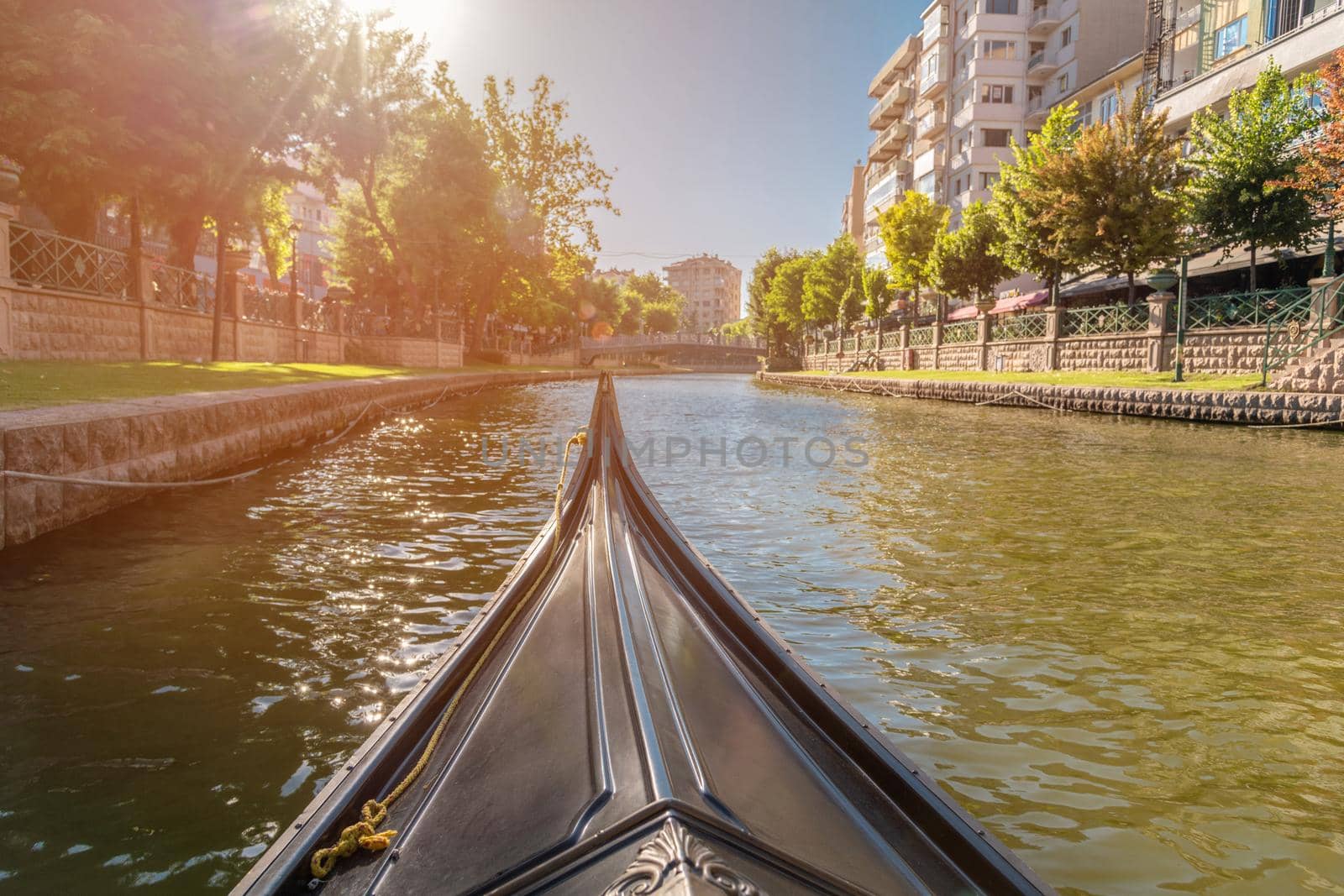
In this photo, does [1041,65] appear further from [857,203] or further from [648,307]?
[648,307]

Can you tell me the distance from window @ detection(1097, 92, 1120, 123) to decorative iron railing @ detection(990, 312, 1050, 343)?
1134cm

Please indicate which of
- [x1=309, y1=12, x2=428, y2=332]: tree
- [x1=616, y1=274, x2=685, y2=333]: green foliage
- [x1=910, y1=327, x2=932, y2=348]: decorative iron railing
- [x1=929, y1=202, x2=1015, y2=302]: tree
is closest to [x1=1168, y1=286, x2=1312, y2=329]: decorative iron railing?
[x1=929, y1=202, x2=1015, y2=302]: tree

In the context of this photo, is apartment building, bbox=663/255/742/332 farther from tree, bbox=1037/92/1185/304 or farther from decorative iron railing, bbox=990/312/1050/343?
tree, bbox=1037/92/1185/304

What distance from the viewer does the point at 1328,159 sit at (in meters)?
17.8

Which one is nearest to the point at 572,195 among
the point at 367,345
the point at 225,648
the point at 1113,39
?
the point at 367,345

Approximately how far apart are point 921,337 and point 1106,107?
39.5 feet

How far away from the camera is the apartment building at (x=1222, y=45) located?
21.0 m

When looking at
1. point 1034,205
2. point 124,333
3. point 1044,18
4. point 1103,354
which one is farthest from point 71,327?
point 1044,18

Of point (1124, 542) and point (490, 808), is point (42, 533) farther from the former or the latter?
point (1124, 542)

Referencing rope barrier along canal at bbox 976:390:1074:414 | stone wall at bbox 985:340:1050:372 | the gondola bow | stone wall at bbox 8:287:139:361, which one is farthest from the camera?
stone wall at bbox 985:340:1050:372

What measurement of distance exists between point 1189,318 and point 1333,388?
20.6 feet

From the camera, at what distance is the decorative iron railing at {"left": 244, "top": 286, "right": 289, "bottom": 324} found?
22.9 metres

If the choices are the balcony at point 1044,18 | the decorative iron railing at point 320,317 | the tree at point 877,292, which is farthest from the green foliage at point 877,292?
the decorative iron railing at point 320,317

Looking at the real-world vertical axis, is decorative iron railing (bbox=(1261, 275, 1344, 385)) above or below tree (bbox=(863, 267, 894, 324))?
below
